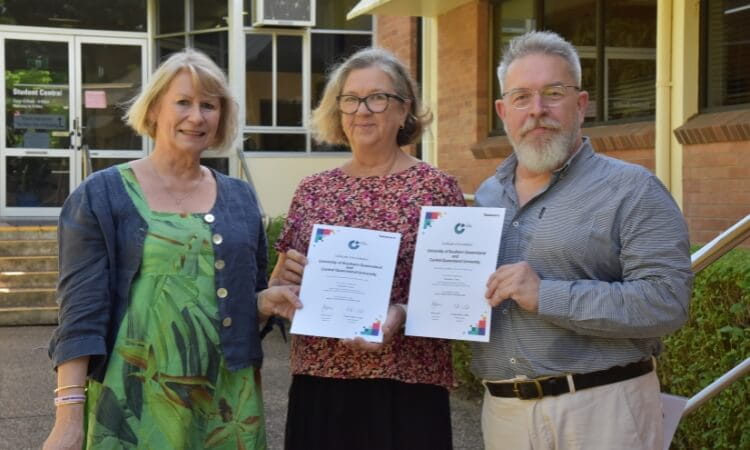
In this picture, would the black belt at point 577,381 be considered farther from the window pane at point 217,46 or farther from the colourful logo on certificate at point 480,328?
the window pane at point 217,46

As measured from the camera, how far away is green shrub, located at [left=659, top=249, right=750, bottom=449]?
14.2 ft

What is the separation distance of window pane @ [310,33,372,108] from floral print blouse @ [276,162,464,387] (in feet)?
39.1

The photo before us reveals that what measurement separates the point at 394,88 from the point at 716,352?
88.7 inches

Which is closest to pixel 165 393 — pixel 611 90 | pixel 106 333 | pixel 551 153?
pixel 106 333

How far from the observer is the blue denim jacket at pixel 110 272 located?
289 cm

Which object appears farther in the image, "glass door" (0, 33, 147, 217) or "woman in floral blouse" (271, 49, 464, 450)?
"glass door" (0, 33, 147, 217)

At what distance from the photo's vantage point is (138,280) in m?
2.98

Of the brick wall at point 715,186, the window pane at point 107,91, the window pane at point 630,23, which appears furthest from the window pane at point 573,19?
the window pane at point 107,91

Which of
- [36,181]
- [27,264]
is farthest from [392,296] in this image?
[36,181]

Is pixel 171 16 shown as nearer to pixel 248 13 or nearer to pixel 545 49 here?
pixel 248 13

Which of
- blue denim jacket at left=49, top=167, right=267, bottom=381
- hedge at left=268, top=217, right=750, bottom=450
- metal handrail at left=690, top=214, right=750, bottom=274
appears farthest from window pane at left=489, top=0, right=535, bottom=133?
blue denim jacket at left=49, top=167, right=267, bottom=381

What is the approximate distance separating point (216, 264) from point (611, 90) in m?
6.08

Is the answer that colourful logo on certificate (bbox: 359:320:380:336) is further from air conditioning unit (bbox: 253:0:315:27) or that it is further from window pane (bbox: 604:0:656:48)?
air conditioning unit (bbox: 253:0:315:27)

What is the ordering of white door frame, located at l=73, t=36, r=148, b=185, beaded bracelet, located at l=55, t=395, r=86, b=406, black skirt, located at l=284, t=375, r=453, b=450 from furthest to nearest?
white door frame, located at l=73, t=36, r=148, b=185 < black skirt, located at l=284, t=375, r=453, b=450 < beaded bracelet, located at l=55, t=395, r=86, b=406
